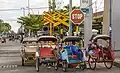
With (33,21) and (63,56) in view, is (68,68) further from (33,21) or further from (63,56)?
(33,21)

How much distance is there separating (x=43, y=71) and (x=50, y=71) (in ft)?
1.10

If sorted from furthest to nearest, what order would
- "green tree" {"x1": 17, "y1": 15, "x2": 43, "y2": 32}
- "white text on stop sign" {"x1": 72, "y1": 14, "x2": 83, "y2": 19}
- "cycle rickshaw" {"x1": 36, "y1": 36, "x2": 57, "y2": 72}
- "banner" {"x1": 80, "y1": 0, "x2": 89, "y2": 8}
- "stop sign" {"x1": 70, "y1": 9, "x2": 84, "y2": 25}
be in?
1. "green tree" {"x1": 17, "y1": 15, "x2": 43, "y2": 32}
2. "banner" {"x1": 80, "y1": 0, "x2": 89, "y2": 8}
3. "white text on stop sign" {"x1": 72, "y1": 14, "x2": 83, "y2": 19}
4. "stop sign" {"x1": 70, "y1": 9, "x2": 84, "y2": 25}
5. "cycle rickshaw" {"x1": 36, "y1": 36, "x2": 57, "y2": 72}

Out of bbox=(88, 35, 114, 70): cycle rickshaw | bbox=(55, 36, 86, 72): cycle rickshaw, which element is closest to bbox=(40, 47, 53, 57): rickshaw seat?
bbox=(55, 36, 86, 72): cycle rickshaw

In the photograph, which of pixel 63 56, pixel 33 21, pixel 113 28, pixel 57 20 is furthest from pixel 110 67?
pixel 33 21

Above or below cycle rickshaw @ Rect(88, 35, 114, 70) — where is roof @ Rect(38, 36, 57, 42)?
above

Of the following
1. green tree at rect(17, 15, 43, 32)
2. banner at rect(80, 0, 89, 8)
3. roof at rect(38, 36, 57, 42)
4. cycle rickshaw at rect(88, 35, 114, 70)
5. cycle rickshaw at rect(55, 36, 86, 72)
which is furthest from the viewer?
green tree at rect(17, 15, 43, 32)

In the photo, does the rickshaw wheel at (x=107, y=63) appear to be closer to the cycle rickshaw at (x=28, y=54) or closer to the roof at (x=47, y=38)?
the roof at (x=47, y=38)

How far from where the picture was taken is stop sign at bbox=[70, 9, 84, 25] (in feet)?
69.4

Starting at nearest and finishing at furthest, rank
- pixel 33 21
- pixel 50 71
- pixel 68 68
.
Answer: pixel 50 71
pixel 68 68
pixel 33 21

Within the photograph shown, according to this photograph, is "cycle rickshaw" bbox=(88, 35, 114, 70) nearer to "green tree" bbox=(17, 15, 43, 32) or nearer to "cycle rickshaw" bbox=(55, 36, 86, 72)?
"cycle rickshaw" bbox=(55, 36, 86, 72)

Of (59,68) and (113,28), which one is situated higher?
(113,28)

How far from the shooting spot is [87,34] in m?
26.4

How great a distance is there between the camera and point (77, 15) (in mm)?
21469

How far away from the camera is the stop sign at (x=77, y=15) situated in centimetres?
2114
